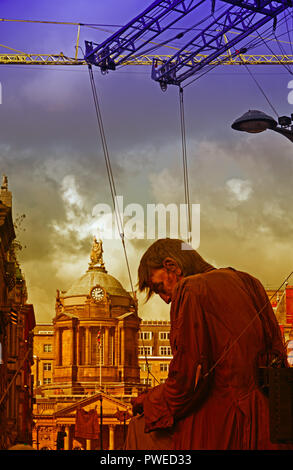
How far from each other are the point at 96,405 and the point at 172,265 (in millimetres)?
119700

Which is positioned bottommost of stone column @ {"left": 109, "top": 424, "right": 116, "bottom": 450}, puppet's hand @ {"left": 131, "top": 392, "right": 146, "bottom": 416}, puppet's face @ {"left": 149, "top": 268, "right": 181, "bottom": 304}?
puppet's hand @ {"left": 131, "top": 392, "right": 146, "bottom": 416}

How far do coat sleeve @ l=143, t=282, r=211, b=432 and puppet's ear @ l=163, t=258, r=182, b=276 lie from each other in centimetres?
64

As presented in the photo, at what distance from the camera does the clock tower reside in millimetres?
138875

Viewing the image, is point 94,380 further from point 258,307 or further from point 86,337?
point 258,307

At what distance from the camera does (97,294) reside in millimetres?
142875

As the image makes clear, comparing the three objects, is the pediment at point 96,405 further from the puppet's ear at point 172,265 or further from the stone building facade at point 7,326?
the puppet's ear at point 172,265

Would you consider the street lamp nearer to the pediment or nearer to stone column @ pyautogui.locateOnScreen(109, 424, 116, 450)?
the pediment

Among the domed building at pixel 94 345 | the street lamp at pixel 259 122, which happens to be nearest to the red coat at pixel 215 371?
the street lamp at pixel 259 122


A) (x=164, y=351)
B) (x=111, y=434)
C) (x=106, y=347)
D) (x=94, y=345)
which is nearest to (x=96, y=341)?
(x=94, y=345)

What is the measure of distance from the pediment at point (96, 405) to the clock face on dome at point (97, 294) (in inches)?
670

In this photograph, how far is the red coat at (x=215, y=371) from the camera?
392 inches

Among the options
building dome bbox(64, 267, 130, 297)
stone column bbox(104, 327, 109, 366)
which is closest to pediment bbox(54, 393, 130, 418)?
stone column bbox(104, 327, 109, 366)

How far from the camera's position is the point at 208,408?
10.1m
